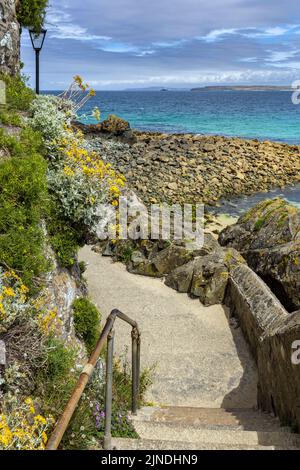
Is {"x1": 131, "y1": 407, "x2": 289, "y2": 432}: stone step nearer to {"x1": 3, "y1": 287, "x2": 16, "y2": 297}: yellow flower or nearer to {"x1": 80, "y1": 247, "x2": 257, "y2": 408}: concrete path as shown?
{"x1": 80, "y1": 247, "x2": 257, "y2": 408}: concrete path

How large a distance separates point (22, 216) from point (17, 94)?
5072 millimetres

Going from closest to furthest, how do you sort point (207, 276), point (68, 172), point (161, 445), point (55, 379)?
point (161, 445)
point (55, 379)
point (68, 172)
point (207, 276)

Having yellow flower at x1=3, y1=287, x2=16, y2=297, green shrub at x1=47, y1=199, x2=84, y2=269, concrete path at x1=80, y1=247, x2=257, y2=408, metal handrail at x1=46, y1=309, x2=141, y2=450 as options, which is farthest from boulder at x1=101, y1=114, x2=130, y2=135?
yellow flower at x1=3, y1=287, x2=16, y2=297

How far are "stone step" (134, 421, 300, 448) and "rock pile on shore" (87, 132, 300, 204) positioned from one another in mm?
18795

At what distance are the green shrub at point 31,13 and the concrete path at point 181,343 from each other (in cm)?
748

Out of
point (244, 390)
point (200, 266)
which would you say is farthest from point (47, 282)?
point (200, 266)

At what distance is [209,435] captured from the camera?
5.52 metres

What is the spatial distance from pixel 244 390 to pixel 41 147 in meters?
5.67

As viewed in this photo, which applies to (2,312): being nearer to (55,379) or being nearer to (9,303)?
(9,303)

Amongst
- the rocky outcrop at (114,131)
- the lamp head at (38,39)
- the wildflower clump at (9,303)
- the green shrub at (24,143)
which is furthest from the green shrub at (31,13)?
the rocky outcrop at (114,131)

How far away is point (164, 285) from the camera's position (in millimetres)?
12586

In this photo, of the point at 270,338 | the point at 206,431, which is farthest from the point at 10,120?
the point at 206,431

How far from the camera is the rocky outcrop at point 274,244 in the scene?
31.3 feet

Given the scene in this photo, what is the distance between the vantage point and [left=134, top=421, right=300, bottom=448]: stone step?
17.5 feet
